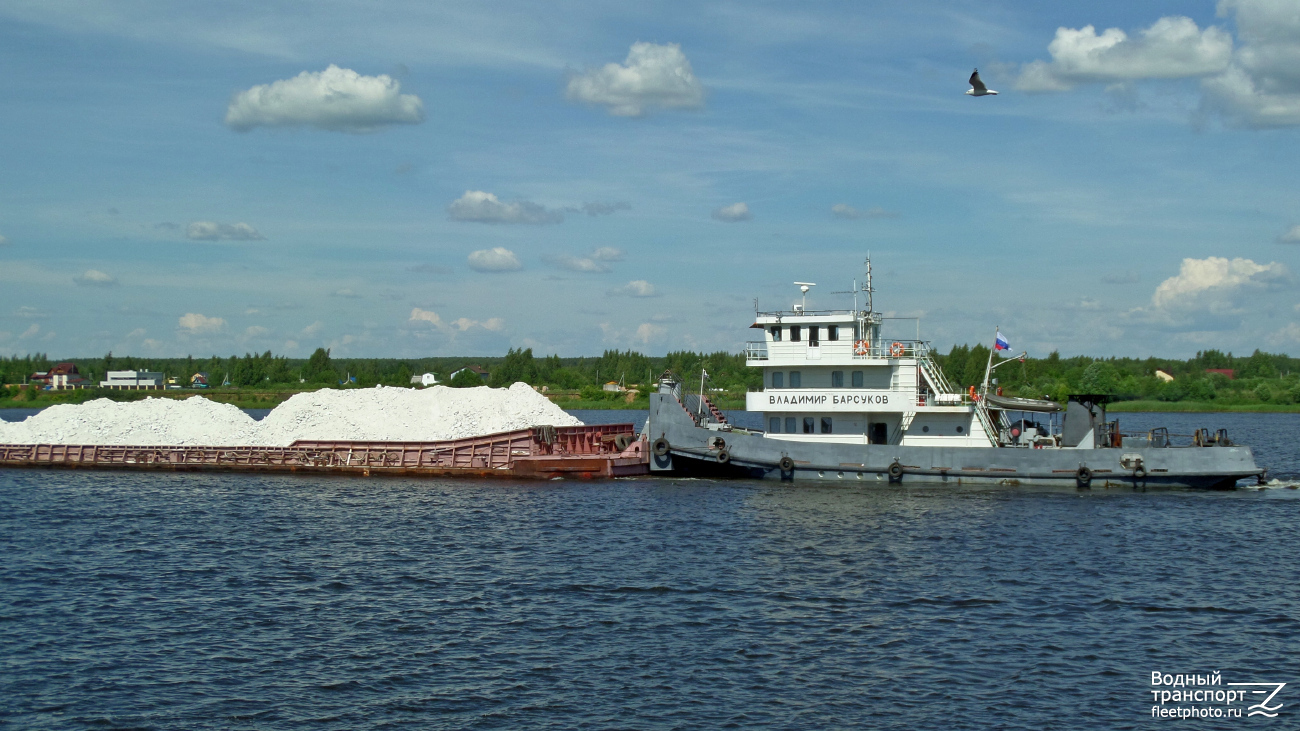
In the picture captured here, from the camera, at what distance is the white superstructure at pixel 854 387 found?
124ft

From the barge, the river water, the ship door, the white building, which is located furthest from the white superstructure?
the white building

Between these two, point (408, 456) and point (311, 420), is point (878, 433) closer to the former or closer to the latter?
point (408, 456)

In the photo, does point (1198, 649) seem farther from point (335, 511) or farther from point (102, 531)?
point (102, 531)

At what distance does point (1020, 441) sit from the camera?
37750 mm

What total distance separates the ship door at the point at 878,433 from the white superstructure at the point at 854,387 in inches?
1.5

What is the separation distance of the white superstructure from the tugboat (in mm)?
41

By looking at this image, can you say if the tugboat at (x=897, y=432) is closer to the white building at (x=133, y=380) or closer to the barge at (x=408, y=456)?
the barge at (x=408, y=456)

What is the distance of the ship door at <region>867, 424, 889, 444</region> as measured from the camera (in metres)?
38.7

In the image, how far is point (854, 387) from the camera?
38375 millimetres

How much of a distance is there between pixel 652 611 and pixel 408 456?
25848 millimetres

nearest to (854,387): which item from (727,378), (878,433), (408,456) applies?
(878,433)

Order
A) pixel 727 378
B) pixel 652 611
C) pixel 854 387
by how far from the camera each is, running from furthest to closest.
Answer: pixel 727 378, pixel 854 387, pixel 652 611

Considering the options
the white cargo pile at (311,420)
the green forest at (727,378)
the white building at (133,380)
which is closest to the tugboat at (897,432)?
the white cargo pile at (311,420)

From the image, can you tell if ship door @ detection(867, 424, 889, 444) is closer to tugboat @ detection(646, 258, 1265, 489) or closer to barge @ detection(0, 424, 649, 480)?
tugboat @ detection(646, 258, 1265, 489)
